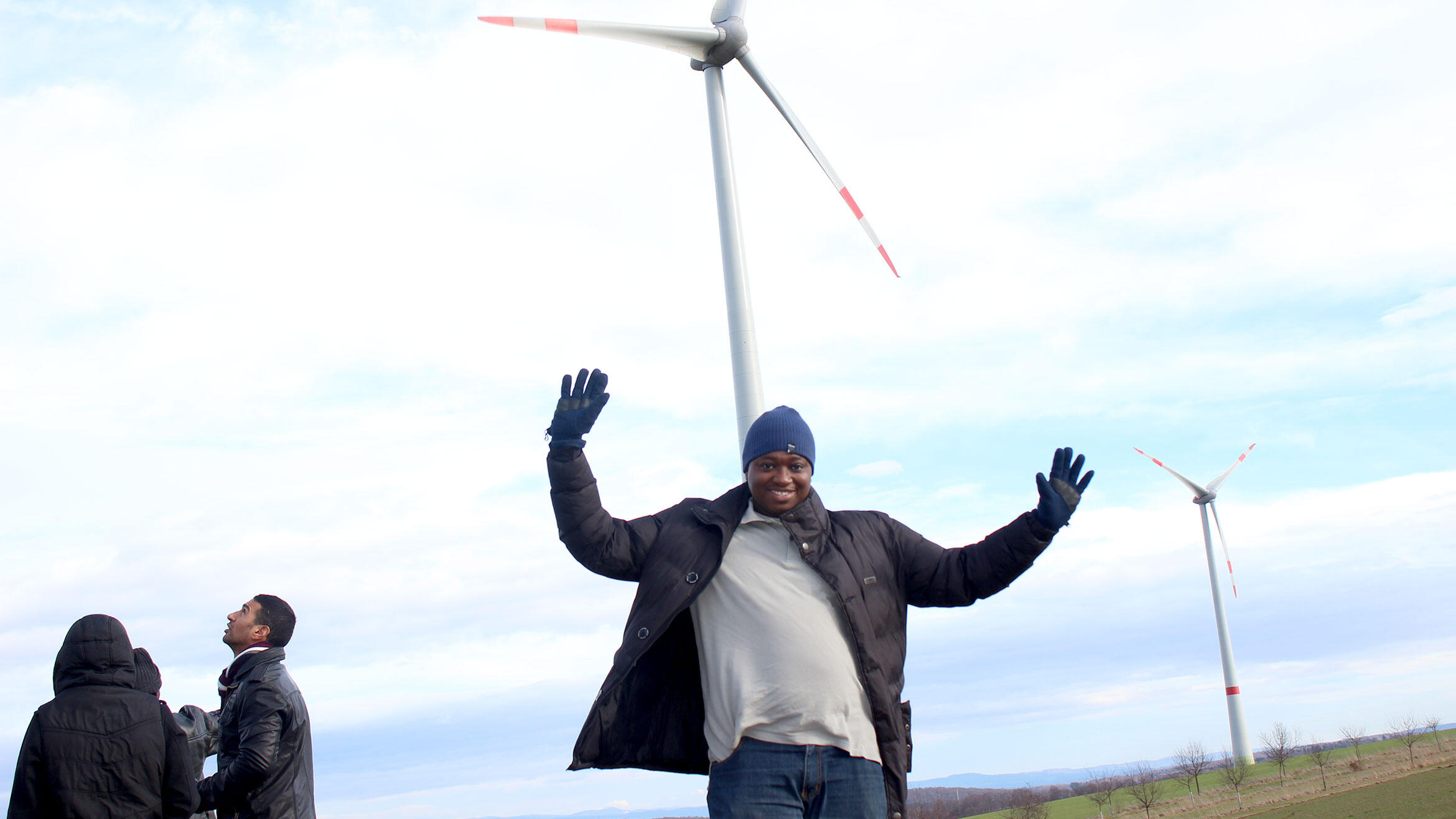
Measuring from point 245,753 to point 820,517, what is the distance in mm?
4524

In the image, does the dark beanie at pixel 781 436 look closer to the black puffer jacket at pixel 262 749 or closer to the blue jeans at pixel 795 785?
the blue jeans at pixel 795 785

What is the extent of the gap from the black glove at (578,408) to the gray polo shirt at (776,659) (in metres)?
0.95

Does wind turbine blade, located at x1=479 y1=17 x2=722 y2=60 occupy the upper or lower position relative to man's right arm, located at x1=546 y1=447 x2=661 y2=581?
upper

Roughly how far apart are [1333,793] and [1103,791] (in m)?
46.0

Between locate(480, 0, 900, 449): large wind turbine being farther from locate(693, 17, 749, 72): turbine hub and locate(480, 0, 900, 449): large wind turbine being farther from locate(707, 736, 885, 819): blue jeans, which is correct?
locate(707, 736, 885, 819): blue jeans

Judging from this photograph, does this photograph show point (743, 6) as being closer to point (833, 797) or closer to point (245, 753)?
point (245, 753)

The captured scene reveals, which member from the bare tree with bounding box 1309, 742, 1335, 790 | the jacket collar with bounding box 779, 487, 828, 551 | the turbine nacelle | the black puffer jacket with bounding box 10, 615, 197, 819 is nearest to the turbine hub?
the turbine nacelle

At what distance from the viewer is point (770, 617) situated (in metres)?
5.15

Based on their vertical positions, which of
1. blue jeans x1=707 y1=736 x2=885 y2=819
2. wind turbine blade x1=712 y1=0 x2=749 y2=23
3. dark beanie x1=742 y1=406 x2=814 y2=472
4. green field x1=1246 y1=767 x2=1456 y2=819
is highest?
wind turbine blade x1=712 y1=0 x2=749 y2=23

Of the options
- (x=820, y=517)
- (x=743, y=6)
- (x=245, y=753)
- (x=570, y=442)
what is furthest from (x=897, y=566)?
(x=743, y=6)

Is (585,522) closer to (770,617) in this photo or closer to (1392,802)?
(770,617)

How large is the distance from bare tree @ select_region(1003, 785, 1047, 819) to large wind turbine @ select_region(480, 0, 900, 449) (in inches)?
3713

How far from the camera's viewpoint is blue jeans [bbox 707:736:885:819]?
480 centimetres

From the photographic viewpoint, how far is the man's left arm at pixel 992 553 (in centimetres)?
545
